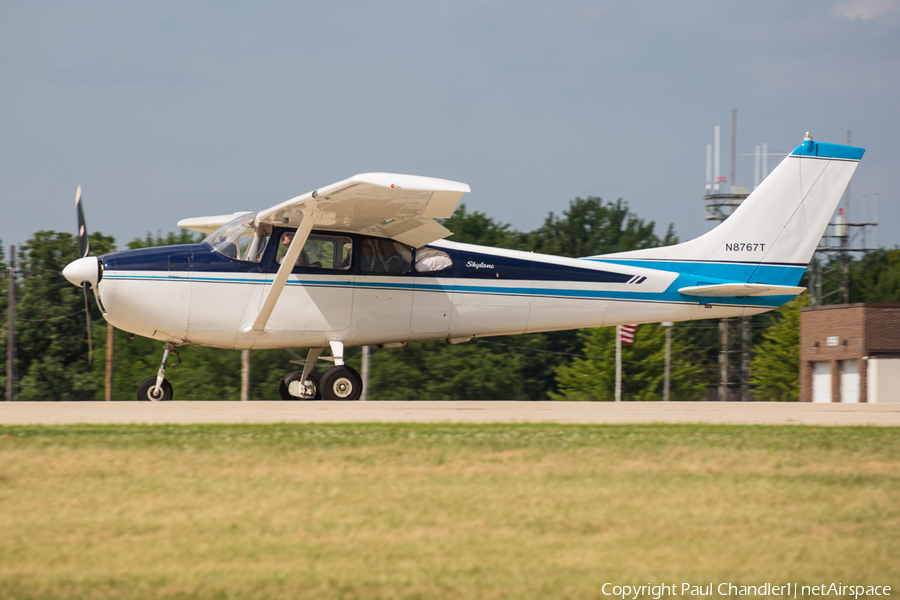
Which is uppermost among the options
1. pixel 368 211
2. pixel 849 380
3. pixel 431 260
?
pixel 368 211

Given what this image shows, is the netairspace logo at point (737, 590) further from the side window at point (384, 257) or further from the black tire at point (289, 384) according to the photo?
the black tire at point (289, 384)

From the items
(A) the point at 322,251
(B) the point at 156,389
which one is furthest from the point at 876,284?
(B) the point at 156,389

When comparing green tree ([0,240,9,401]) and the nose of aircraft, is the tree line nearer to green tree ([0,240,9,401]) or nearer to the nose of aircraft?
green tree ([0,240,9,401])

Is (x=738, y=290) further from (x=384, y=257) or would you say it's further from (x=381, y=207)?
(x=381, y=207)

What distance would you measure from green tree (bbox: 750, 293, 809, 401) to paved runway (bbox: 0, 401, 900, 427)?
49.3 meters

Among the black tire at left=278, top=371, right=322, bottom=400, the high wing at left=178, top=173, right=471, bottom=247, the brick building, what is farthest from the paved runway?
the brick building

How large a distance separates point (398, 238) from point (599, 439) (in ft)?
19.3

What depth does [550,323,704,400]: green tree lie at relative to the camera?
61.8 metres

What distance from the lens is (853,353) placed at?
3238 cm

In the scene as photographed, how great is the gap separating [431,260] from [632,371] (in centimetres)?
5140

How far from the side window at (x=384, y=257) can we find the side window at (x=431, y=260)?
16 centimetres

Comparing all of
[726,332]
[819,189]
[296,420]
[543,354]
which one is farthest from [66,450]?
[543,354]

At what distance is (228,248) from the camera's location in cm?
1341

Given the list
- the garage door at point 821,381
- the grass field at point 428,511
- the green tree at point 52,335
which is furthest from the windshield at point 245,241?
the green tree at point 52,335
